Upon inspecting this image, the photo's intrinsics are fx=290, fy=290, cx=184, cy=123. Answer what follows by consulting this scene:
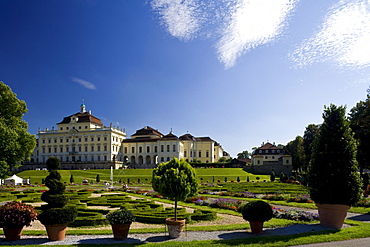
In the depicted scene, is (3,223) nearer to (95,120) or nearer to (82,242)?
(82,242)

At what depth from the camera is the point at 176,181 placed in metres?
8.38

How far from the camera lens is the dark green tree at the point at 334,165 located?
A: 9.47 meters

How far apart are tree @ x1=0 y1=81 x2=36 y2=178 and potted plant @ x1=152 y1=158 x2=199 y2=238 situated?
18.3 m

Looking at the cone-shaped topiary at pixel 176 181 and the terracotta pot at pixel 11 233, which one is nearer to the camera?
the terracotta pot at pixel 11 233

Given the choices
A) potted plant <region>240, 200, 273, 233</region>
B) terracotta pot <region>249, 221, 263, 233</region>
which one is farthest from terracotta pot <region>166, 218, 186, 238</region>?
terracotta pot <region>249, 221, 263, 233</region>

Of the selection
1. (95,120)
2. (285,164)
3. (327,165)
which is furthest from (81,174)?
(327,165)

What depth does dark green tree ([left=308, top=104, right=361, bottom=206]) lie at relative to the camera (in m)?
9.47

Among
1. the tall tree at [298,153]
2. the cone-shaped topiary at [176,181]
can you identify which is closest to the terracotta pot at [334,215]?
the cone-shaped topiary at [176,181]

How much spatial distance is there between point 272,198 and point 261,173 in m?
38.4

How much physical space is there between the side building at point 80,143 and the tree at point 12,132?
42.7 m

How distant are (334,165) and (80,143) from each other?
69535mm

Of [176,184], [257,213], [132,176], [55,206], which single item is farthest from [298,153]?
[55,206]

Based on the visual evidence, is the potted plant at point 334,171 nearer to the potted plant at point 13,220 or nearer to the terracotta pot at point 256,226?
the terracotta pot at point 256,226

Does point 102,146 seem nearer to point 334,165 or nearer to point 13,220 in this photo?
point 13,220
